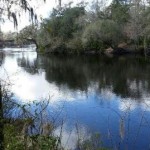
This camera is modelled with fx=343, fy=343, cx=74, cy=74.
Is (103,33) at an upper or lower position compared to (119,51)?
upper

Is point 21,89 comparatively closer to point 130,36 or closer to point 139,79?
point 139,79

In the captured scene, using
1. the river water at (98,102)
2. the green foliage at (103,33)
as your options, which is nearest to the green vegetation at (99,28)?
the green foliage at (103,33)

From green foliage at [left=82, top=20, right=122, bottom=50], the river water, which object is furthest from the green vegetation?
the river water

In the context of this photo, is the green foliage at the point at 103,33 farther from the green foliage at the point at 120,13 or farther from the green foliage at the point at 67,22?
the green foliage at the point at 67,22

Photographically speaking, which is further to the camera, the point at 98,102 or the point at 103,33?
the point at 103,33

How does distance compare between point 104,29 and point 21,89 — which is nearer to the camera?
point 21,89

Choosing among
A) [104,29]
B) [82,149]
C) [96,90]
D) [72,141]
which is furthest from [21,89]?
[104,29]


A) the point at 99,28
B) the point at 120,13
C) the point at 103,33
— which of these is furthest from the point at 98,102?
the point at 120,13

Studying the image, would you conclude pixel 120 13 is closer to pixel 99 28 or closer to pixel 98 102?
pixel 99 28

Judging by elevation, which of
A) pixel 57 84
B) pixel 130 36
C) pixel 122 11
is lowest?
pixel 57 84

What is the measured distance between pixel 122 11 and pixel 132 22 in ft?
25.1

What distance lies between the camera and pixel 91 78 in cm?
3731

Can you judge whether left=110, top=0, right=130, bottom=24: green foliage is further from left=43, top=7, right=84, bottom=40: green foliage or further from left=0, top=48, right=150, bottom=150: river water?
left=0, top=48, right=150, bottom=150: river water

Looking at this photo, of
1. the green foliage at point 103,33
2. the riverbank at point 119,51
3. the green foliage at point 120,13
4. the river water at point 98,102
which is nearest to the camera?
the river water at point 98,102
